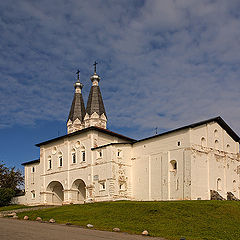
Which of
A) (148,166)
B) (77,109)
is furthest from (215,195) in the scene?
(77,109)

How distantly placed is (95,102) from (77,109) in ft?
14.2

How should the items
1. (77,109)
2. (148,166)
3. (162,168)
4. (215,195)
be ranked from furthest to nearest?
→ (77,109)
(148,166)
(162,168)
(215,195)

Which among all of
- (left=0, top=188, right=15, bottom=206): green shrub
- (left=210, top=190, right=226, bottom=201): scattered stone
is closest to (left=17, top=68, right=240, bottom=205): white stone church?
(left=210, top=190, right=226, bottom=201): scattered stone

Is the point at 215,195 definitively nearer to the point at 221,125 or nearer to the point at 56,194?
the point at 221,125

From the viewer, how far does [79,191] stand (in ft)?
146

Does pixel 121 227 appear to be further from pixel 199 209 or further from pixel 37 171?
pixel 37 171

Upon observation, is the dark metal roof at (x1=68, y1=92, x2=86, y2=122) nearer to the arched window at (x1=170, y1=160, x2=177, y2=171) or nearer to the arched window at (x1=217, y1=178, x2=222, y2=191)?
the arched window at (x1=170, y1=160, x2=177, y2=171)

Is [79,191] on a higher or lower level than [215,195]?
lower

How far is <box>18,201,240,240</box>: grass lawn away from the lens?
19578 millimetres

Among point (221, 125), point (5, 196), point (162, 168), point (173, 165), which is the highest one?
point (221, 125)

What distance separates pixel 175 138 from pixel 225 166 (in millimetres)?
6841

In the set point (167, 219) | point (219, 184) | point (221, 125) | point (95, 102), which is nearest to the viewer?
point (167, 219)

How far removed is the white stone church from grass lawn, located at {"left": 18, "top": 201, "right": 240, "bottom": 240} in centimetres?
912

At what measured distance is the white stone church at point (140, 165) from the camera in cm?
3656
